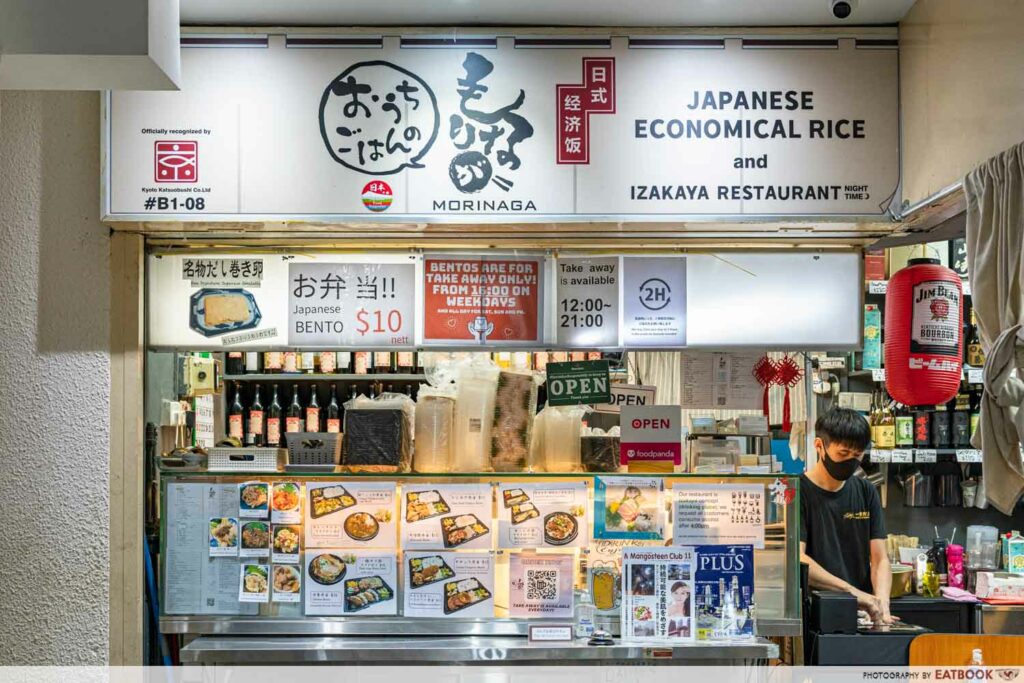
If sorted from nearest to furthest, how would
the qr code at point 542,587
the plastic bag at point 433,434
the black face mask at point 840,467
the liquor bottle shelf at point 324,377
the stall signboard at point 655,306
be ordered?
the qr code at point 542,587 → the plastic bag at point 433,434 → the stall signboard at point 655,306 → the black face mask at point 840,467 → the liquor bottle shelf at point 324,377

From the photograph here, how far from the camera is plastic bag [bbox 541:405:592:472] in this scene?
15.4ft

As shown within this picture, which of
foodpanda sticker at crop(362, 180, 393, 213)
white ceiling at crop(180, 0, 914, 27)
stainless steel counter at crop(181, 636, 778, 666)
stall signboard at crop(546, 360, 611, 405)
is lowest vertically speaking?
stainless steel counter at crop(181, 636, 778, 666)

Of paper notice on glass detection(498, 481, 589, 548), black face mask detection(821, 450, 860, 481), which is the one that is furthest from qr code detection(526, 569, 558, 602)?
black face mask detection(821, 450, 860, 481)

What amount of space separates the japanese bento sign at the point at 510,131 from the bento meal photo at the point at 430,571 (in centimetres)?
144

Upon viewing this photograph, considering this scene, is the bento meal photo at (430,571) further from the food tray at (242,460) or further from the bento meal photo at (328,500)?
the food tray at (242,460)

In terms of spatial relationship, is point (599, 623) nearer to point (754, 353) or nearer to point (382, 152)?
point (754, 353)

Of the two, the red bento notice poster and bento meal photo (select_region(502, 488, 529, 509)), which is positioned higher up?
the red bento notice poster

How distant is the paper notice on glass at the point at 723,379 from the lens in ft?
16.7

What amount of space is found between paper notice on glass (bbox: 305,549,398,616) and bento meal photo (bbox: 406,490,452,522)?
8.7 inches

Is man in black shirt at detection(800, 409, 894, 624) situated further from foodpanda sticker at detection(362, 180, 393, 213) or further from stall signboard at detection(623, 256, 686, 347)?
foodpanda sticker at detection(362, 180, 393, 213)

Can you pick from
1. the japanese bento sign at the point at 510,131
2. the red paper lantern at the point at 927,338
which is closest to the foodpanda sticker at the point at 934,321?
the red paper lantern at the point at 927,338

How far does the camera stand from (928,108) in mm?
4191

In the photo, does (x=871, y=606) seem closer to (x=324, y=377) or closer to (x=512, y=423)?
(x=512, y=423)

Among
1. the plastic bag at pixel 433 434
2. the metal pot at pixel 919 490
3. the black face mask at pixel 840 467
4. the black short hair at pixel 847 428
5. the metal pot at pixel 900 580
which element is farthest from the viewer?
the metal pot at pixel 919 490
